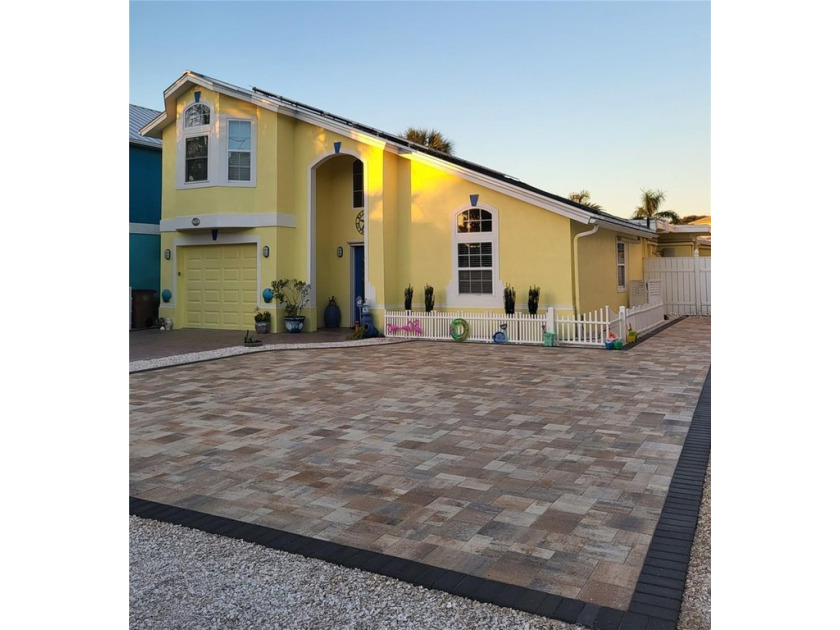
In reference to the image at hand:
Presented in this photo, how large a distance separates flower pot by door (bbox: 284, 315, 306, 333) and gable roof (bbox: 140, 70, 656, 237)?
482 centimetres

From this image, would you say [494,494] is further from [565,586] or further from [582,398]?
[582,398]

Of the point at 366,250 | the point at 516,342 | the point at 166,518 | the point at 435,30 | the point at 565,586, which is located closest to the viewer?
the point at 565,586

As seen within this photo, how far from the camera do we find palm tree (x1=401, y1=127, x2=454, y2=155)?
1091 inches

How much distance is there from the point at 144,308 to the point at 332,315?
5681 mm

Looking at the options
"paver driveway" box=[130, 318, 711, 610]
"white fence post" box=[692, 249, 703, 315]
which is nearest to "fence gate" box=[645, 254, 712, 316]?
"white fence post" box=[692, 249, 703, 315]

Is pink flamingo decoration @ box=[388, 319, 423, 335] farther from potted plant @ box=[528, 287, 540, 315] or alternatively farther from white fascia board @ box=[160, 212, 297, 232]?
white fascia board @ box=[160, 212, 297, 232]

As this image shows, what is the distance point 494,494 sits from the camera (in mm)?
4508

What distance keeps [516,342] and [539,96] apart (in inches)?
225

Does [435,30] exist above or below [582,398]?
above

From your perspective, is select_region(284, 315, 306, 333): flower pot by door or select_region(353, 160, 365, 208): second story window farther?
select_region(353, 160, 365, 208): second story window

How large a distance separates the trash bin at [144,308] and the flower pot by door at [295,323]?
485cm
